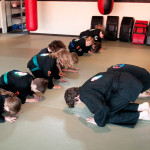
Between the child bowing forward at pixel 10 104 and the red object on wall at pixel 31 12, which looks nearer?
the child bowing forward at pixel 10 104

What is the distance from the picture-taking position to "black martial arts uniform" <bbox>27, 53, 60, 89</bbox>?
3.50 m

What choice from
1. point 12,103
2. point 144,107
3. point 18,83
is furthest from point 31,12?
point 144,107

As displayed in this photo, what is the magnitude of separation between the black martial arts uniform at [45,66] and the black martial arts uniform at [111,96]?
3.90ft

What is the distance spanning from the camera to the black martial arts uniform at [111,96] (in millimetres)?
2342

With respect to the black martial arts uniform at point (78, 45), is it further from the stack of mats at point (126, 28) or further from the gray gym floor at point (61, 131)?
the stack of mats at point (126, 28)

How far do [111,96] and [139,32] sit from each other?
548cm

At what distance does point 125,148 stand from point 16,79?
188cm

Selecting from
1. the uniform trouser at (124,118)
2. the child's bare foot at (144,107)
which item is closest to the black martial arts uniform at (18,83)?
the uniform trouser at (124,118)

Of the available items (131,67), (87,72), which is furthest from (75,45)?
(131,67)

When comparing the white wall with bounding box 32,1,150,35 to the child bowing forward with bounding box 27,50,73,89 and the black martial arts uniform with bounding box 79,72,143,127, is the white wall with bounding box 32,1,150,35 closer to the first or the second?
the child bowing forward with bounding box 27,50,73,89

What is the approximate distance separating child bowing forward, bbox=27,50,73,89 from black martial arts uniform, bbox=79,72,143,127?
95cm

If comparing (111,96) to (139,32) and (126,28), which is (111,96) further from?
(126,28)

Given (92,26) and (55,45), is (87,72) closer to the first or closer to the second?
(55,45)

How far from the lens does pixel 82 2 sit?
8.12 m
